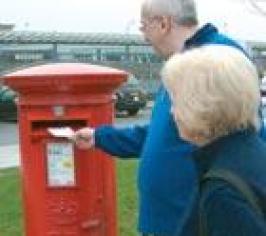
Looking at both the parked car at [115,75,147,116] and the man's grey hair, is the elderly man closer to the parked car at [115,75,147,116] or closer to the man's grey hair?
the man's grey hair

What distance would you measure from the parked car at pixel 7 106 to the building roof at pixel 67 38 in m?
3.27

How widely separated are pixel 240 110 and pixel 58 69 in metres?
2.63

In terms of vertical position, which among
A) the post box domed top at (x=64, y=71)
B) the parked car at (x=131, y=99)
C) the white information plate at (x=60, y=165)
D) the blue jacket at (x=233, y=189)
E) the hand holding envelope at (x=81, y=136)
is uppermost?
the blue jacket at (x=233, y=189)

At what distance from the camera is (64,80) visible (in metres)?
4.79

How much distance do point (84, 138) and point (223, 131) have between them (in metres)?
2.11

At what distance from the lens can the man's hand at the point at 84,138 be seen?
4.43 m

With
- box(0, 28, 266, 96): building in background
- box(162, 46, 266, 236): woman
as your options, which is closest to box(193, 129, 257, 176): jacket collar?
box(162, 46, 266, 236): woman

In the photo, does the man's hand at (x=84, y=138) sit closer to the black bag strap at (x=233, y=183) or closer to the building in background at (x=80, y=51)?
the black bag strap at (x=233, y=183)

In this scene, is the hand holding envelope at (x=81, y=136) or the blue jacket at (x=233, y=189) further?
the hand holding envelope at (x=81, y=136)

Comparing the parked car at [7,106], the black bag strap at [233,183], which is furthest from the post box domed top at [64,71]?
the parked car at [7,106]

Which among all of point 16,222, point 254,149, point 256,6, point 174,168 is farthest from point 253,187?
point 256,6

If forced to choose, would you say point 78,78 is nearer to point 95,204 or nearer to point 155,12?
point 95,204

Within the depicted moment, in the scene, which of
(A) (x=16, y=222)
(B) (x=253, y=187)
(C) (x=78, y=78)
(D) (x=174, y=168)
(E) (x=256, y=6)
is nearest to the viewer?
(B) (x=253, y=187)

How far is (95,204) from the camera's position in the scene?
194 inches
